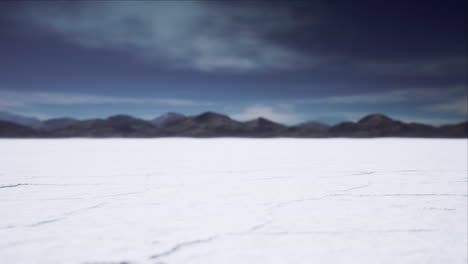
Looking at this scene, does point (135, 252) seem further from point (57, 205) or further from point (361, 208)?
point (361, 208)

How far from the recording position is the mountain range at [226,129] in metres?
74.8

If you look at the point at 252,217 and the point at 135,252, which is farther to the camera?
the point at 252,217

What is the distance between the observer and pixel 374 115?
352ft

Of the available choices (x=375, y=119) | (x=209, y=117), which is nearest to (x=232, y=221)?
(x=375, y=119)

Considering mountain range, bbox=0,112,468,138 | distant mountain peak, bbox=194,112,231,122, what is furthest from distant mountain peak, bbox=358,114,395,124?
distant mountain peak, bbox=194,112,231,122

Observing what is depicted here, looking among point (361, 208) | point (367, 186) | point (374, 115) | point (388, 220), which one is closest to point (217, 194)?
point (361, 208)

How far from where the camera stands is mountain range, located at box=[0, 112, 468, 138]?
245 ft

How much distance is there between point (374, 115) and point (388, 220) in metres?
118

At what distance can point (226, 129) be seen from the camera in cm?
9838

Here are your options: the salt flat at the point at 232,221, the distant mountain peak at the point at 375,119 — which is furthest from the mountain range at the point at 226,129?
the salt flat at the point at 232,221

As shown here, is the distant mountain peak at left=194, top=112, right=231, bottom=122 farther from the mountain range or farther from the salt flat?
the salt flat

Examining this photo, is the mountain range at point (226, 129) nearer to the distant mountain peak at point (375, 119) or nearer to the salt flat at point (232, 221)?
the distant mountain peak at point (375, 119)

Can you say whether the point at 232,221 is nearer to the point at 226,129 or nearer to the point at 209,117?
the point at 226,129

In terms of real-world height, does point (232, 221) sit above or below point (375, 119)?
below
